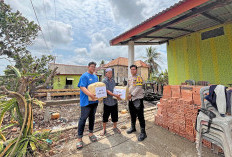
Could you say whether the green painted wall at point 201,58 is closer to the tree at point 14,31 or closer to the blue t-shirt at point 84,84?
the blue t-shirt at point 84,84

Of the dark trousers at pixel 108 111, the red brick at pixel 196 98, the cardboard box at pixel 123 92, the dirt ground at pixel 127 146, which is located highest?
the cardboard box at pixel 123 92

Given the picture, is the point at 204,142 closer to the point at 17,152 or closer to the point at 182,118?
the point at 182,118

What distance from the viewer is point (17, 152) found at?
5.80 ft

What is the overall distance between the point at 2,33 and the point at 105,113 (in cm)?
1269

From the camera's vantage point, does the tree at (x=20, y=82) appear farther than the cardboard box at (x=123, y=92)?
No

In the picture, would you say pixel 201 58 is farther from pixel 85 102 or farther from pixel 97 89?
pixel 85 102

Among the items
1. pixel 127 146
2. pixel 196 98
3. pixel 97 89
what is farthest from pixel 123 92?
pixel 196 98

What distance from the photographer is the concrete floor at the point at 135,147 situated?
2162mm

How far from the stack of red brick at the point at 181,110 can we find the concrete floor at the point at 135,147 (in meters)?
0.20

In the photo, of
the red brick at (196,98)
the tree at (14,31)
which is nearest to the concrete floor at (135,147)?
the red brick at (196,98)

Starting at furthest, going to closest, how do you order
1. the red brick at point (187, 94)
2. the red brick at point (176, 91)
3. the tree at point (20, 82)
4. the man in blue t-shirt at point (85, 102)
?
the red brick at point (176, 91)
the red brick at point (187, 94)
the man in blue t-shirt at point (85, 102)
the tree at point (20, 82)

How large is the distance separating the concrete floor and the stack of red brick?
8.0 inches

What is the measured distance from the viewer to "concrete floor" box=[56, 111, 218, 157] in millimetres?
2162

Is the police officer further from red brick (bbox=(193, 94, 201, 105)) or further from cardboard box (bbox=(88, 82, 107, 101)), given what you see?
red brick (bbox=(193, 94, 201, 105))
